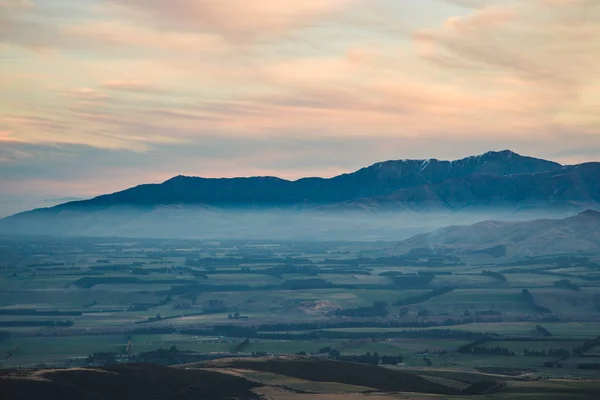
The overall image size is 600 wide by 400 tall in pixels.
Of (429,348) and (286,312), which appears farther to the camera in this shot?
(286,312)

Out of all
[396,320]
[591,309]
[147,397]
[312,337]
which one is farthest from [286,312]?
[147,397]

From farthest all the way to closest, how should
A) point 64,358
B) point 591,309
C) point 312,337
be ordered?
1. point 591,309
2. point 312,337
3. point 64,358

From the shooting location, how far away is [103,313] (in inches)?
7431

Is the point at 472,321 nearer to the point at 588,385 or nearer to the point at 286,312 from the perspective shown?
the point at 286,312

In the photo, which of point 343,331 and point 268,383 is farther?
point 343,331

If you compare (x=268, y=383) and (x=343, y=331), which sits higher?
(x=268, y=383)

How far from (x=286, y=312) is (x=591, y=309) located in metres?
50.0

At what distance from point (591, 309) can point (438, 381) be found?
88.2m

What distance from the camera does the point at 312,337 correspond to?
151625mm

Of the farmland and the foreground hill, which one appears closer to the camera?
the foreground hill

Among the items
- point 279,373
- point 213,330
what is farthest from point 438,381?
point 213,330

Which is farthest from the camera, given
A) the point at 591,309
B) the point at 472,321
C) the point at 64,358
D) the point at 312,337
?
the point at 591,309

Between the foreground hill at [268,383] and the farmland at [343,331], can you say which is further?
the farmland at [343,331]

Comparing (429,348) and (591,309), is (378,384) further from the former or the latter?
(591,309)
